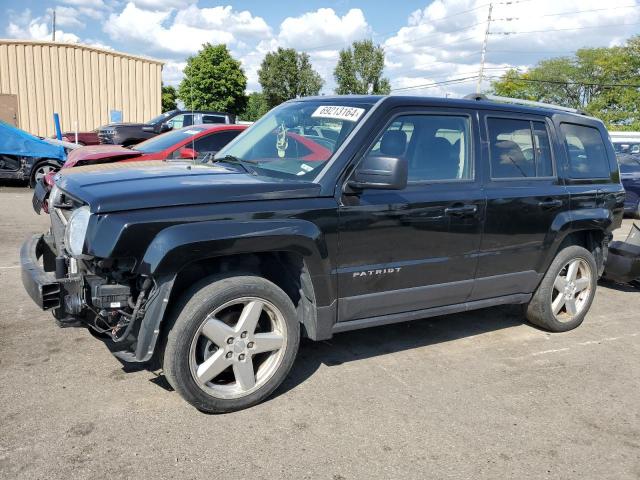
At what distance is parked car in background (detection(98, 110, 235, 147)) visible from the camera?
17172mm

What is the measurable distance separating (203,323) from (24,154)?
12118 mm

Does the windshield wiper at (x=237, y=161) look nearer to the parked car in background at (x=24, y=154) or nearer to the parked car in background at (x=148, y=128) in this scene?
the parked car in background at (x=24, y=154)

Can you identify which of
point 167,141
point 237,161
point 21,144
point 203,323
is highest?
point 237,161

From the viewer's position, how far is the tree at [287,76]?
52312 millimetres

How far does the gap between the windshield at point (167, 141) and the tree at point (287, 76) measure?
143ft

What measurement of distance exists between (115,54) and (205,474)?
31.6 metres

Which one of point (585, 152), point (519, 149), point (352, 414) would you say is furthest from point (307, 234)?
point (585, 152)

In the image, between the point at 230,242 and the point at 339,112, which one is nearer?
the point at 230,242

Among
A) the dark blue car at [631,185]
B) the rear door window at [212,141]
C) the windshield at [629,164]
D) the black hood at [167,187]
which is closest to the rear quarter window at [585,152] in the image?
the black hood at [167,187]

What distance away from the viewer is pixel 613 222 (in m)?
5.30

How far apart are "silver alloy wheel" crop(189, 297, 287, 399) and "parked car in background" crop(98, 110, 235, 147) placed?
14289 millimetres

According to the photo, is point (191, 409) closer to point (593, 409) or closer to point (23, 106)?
point (593, 409)

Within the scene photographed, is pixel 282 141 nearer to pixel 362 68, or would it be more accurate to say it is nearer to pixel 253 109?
pixel 362 68

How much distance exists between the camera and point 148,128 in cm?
1762
